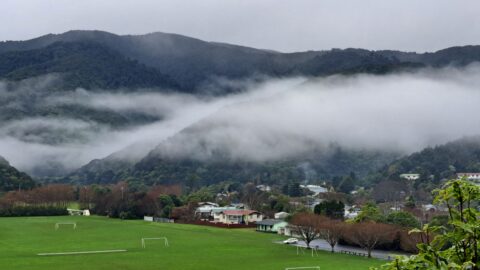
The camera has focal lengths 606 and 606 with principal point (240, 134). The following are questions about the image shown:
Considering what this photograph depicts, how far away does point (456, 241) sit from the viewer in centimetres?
653

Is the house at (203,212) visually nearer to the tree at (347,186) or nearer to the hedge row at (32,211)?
the hedge row at (32,211)

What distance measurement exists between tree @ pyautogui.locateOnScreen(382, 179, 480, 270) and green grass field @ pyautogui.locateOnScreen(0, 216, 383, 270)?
112 feet

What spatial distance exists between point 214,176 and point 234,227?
109360mm

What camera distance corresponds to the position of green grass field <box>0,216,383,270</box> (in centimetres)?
4156

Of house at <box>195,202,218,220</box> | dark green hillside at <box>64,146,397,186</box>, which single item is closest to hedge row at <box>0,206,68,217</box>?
house at <box>195,202,218,220</box>

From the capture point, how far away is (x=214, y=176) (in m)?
184

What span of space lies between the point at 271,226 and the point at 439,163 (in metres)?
103

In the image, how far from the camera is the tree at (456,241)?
6.36 meters

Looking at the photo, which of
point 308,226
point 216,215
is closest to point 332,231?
point 308,226

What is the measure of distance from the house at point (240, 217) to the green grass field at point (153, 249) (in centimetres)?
650

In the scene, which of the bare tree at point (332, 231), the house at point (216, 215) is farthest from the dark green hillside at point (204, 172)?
the bare tree at point (332, 231)

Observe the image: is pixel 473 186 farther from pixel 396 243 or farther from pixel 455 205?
pixel 396 243

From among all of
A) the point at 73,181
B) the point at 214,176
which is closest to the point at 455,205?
the point at 214,176

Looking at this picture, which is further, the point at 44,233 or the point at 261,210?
the point at 261,210
